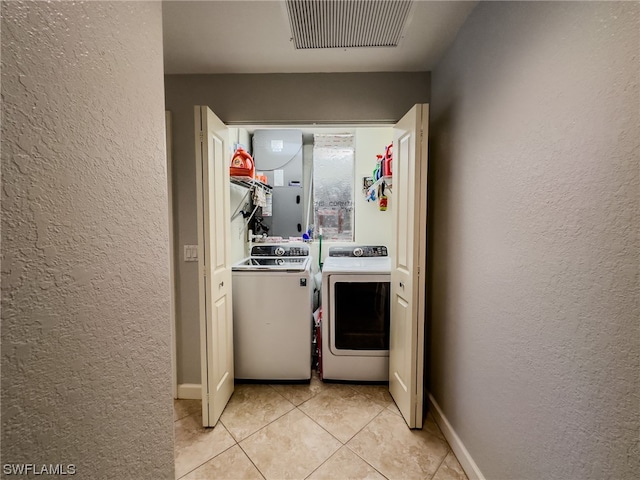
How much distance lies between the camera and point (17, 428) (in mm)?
400

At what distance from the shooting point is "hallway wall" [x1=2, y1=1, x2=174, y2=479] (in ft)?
1.31

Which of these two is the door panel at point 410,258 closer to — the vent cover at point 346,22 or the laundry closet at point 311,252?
the laundry closet at point 311,252

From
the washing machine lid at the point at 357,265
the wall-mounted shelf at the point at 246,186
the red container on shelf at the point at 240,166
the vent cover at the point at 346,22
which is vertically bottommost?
the washing machine lid at the point at 357,265

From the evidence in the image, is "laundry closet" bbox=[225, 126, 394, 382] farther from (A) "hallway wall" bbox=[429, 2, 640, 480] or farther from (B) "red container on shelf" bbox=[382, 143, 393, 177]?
(A) "hallway wall" bbox=[429, 2, 640, 480]

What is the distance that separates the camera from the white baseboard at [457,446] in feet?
3.94

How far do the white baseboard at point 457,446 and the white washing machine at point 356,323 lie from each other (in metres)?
0.45

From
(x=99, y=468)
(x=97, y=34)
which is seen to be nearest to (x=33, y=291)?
(x=99, y=468)

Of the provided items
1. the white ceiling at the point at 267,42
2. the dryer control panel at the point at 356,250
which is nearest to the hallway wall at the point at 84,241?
the white ceiling at the point at 267,42

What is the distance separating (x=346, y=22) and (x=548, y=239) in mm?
1380

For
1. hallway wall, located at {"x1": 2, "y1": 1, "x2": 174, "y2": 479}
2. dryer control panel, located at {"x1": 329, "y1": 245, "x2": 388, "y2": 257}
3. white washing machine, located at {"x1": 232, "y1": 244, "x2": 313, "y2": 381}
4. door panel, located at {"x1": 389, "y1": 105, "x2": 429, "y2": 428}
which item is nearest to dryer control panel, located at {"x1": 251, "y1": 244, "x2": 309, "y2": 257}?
dryer control panel, located at {"x1": 329, "y1": 245, "x2": 388, "y2": 257}

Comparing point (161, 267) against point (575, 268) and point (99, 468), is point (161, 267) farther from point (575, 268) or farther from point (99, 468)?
point (575, 268)

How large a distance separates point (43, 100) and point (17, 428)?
0.55 meters

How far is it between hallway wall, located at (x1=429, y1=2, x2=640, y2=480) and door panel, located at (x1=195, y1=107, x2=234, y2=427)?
1451 mm
